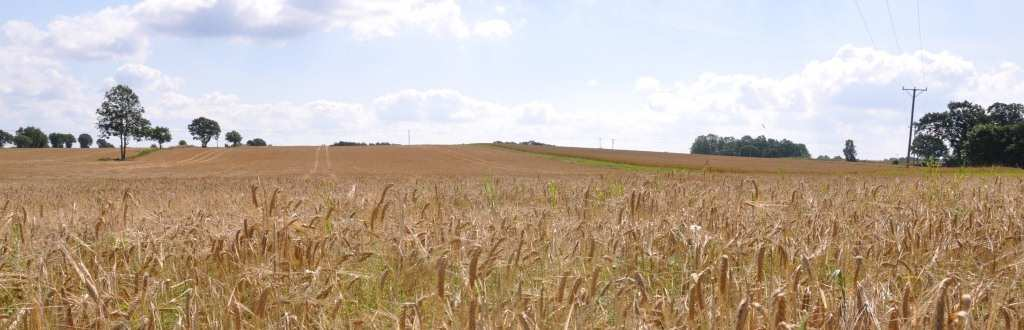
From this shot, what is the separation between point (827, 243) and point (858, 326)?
2460 millimetres

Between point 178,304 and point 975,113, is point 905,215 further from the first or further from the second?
point 975,113

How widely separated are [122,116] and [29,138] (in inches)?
3835

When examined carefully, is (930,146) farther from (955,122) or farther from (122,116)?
(122,116)

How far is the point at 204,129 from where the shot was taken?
169 meters

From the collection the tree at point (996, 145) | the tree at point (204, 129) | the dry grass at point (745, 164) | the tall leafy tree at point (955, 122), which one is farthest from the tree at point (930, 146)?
the tree at point (204, 129)

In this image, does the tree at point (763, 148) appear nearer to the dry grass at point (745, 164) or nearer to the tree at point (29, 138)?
the dry grass at point (745, 164)

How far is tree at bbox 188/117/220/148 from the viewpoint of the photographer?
552 feet

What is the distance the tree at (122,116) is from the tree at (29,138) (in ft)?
309

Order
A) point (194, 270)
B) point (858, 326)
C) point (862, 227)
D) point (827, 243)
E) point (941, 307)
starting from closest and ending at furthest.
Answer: point (941, 307) → point (858, 326) → point (194, 270) → point (827, 243) → point (862, 227)

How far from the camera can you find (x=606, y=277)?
4.74 meters

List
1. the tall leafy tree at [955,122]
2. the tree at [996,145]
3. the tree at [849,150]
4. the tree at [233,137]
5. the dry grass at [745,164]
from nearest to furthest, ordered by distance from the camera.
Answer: the dry grass at [745,164], the tree at [996,145], the tall leafy tree at [955,122], the tree at [849,150], the tree at [233,137]

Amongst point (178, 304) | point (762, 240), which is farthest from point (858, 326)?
point (178, 304)

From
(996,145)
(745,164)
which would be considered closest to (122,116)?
(745,164)

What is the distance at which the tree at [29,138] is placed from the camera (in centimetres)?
16488
